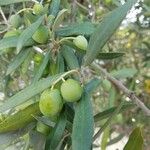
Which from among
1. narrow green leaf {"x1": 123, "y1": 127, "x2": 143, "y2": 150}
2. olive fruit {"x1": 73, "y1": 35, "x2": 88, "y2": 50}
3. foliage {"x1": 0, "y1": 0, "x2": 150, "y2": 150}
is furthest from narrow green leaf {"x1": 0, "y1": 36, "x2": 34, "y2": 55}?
narrow green leaf {"x1": 123, "y1": 127, "x2": 143, "y2": 150}

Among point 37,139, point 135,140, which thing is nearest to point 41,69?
point 37,139

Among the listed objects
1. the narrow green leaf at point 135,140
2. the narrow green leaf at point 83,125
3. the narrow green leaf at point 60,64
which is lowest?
the narrow green leaf at point 135,140

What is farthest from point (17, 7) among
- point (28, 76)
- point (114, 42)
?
point (114, 42)

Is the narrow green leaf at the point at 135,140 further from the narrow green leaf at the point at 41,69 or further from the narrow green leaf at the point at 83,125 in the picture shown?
the narrow green leaf at the point at 41,69

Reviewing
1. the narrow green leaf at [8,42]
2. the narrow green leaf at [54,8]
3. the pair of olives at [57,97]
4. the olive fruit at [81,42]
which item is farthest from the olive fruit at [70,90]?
the narrow green leaf at [54,8]

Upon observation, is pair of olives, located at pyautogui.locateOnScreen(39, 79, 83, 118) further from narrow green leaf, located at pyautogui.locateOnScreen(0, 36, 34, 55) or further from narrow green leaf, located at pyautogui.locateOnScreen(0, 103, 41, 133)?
narrow green leaf, located at pyautogui.locateOnScreen(0, 36, 34, 55)
